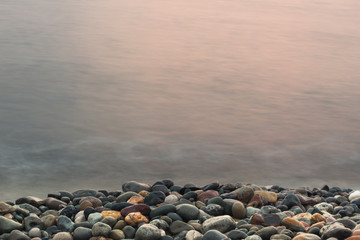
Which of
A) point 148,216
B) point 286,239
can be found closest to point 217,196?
point 148,216

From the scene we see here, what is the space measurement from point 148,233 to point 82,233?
0.35 metres

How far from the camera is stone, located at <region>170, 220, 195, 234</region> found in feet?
9.29

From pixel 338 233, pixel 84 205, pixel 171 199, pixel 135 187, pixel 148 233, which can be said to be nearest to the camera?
pixel 338 233

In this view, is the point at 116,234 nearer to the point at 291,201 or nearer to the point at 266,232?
Answer: the point at 266,232

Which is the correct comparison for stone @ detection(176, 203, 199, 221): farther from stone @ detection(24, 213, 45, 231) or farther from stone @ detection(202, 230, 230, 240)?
stone @ detection(24, 213, 45, 231)

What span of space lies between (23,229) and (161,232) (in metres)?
0.78

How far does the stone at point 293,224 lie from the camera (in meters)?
2.82

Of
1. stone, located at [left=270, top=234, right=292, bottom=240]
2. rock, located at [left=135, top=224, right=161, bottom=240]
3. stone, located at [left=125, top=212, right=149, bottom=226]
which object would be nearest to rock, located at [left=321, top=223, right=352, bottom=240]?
stone, located at [left=270, top=234, right=292, bottom=240]

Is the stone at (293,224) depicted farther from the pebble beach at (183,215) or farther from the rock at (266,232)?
the rock at (266,232)

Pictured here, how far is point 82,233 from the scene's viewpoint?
2.80 metres

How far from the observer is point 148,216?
119 inches

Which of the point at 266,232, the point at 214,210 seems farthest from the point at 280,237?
the point at 214,210

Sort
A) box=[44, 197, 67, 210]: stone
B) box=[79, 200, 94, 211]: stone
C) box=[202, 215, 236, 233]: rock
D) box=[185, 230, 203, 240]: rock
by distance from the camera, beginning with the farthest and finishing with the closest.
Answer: box=[44, 197, 67, 210]: stone < box=[79, 200, 94, 211]: stone < box=[202, 215, 236, 233]: rock < box=[185, 230, 203, 240]: rock

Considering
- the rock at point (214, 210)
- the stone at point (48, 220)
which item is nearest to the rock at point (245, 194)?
the rock at point (214, 210)
